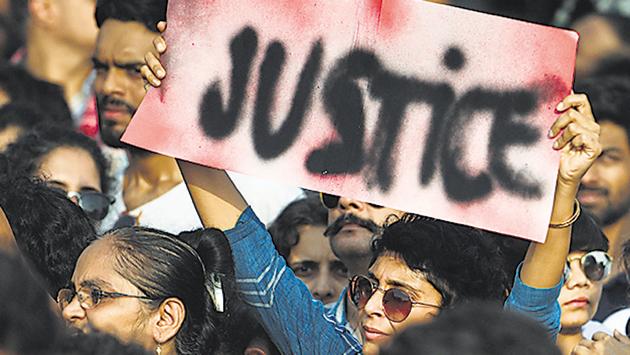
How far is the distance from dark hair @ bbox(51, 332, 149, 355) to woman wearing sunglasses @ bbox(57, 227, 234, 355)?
0.83 meters

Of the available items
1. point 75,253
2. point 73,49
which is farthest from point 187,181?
point 73,49

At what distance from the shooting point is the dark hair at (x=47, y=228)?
392 cm

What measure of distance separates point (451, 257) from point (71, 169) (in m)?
1.95

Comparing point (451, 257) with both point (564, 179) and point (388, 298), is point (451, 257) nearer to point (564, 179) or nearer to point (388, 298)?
point (388, 298)

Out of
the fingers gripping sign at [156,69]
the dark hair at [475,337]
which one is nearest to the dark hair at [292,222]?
the fingers gripping sign at [156,69]

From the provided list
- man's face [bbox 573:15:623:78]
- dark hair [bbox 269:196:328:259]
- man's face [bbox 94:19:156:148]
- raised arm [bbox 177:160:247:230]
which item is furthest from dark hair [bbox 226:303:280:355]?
man's face [bbox 573:15:623:78]

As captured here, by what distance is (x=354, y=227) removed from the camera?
4.41 metres

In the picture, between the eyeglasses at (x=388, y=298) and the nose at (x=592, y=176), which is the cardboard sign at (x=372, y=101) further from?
the nose at (x=592, y=176)

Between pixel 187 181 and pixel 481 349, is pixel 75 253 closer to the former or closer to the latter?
pixel 187 181

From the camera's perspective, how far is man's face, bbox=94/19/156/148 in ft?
17.6

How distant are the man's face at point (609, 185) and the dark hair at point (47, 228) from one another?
2.14 metres

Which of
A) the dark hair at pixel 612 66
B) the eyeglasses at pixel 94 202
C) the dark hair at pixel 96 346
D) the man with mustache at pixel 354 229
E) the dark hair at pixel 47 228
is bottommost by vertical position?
the dark hair at pixel 612 66

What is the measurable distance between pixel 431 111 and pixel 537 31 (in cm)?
31

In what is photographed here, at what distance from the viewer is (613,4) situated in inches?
296
